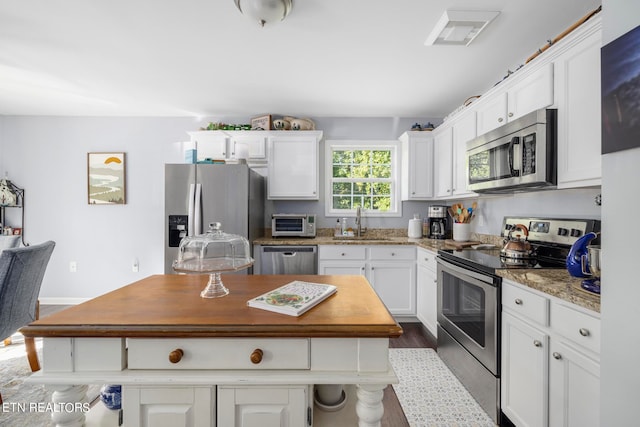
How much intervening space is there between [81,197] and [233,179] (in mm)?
2573

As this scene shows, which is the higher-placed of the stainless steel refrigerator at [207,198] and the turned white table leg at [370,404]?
the stainless steel refrigerator at [207,198]

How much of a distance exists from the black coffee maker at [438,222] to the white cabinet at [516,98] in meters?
1.10

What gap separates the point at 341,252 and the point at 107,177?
339 centimetres

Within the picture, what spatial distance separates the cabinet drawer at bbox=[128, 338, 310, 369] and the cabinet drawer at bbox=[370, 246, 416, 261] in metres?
2.34

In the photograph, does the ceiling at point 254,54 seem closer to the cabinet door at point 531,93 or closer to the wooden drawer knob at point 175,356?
the cabinet door at point 531,93

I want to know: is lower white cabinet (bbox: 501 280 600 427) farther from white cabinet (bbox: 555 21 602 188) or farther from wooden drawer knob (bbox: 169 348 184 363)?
wooden drawer knob (bbox: 169 348 184 363)

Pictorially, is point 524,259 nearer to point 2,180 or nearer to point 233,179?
point 233,179

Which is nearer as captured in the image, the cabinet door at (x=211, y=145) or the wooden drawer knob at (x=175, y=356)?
the wooden drawer knob at (x=175, y=356)

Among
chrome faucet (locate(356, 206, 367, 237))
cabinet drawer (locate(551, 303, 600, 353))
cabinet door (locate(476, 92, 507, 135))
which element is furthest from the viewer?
chrome faucet (locate(356, 206, 367, 237))

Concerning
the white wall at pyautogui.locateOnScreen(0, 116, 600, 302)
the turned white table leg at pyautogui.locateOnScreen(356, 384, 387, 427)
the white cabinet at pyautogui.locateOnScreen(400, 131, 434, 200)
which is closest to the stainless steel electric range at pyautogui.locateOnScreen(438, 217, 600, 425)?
the turned white table leg at pyautogui.locateOnScreen(356, 384, 387, 427)

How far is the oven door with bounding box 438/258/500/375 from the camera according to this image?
1683 mm

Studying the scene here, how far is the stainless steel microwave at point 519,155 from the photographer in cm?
169

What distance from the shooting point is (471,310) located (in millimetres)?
1942

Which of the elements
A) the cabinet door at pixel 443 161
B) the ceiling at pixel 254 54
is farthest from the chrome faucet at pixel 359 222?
the ceiling at pixel 254 54
